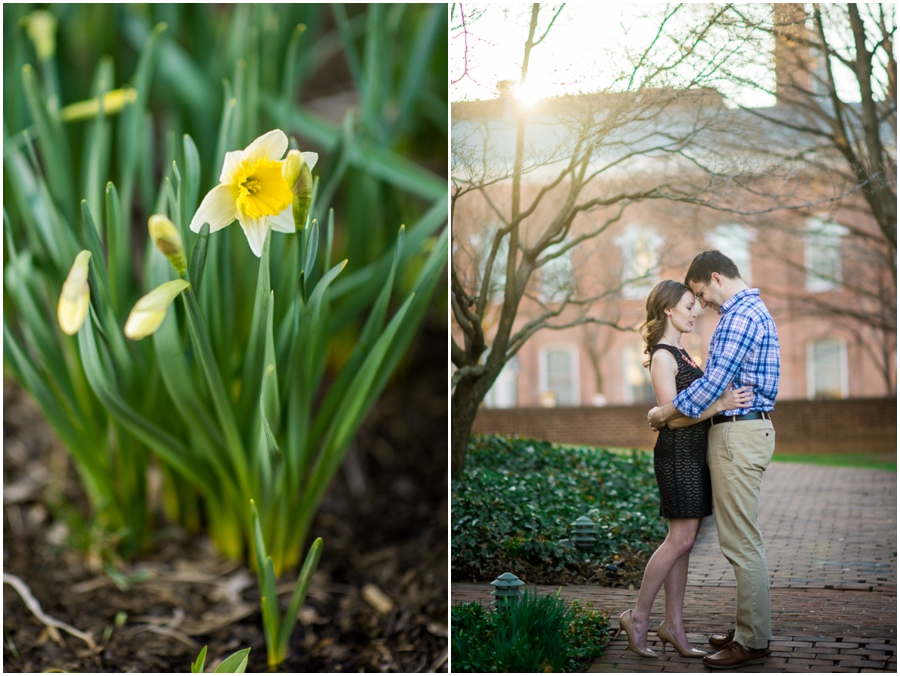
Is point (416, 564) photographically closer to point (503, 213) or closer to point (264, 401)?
point (264, 401)

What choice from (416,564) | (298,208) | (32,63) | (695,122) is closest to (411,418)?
(416,564)

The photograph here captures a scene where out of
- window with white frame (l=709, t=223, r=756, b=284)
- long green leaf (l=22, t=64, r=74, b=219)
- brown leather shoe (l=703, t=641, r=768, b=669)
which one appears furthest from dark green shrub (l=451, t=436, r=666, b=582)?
long green leaf (l=22, t=64, r=74, b=219)

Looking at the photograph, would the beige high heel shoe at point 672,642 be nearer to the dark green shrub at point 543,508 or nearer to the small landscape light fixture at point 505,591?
the dark green shrub at point 543,508

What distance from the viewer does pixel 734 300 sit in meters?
1.31

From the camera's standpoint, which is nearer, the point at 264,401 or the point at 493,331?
the point at 264,401

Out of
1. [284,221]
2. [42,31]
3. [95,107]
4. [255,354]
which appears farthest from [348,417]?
[42,31]

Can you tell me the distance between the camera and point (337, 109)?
252cm

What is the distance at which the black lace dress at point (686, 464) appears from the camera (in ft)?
4.20

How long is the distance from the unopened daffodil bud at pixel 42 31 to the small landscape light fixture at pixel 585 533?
186 cm

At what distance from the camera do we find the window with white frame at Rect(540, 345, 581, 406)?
1.39 meters

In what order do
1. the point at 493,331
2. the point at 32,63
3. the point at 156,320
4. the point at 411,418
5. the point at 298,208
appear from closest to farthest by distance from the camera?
the point at 156,320 → the point at 298,208 → the point at 493,331 → the point at 32,63 → the point at 411,418

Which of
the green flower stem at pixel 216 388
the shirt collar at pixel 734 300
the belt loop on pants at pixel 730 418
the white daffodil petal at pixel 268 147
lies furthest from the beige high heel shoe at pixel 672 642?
the white daffodil petal at pixel 268 147

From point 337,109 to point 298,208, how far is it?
5.19ft

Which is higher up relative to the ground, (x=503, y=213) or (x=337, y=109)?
(x=337, y=109)
